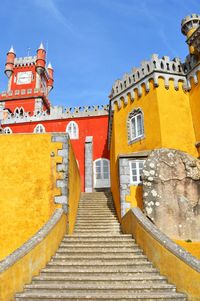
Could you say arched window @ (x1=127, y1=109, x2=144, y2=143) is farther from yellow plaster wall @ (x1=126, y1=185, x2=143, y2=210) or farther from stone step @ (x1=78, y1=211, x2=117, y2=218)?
stone step @ (x1=78, y1=211, x2=117, y2=218)

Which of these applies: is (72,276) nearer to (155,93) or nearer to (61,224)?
(61,224)

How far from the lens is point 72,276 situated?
19.1ft

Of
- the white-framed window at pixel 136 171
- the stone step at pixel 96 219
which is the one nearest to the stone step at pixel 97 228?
the stone step at pixel 96 219

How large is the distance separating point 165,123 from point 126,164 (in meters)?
3.32

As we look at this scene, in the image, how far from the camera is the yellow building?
13.0 m

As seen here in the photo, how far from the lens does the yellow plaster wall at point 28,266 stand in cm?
472

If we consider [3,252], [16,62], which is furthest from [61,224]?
[16,62]

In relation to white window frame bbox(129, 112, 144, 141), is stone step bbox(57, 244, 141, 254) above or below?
below

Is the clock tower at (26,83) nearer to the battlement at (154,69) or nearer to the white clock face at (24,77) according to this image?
the white clock face at (24,77)

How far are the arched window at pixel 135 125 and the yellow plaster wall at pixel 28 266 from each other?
7.83 metres

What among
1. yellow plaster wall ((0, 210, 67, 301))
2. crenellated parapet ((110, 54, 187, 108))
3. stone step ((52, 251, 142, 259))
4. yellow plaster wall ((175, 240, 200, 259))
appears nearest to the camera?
yellow plaster wall ((0, 210, 67, 301))

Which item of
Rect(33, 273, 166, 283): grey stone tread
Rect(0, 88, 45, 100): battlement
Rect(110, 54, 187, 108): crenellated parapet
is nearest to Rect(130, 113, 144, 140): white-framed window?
Rect(110, 54, 187, 108): crenellated parapet

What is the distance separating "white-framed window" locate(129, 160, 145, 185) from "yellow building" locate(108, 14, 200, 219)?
88 cm

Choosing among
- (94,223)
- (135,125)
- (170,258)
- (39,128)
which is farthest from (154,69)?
(39,128)
